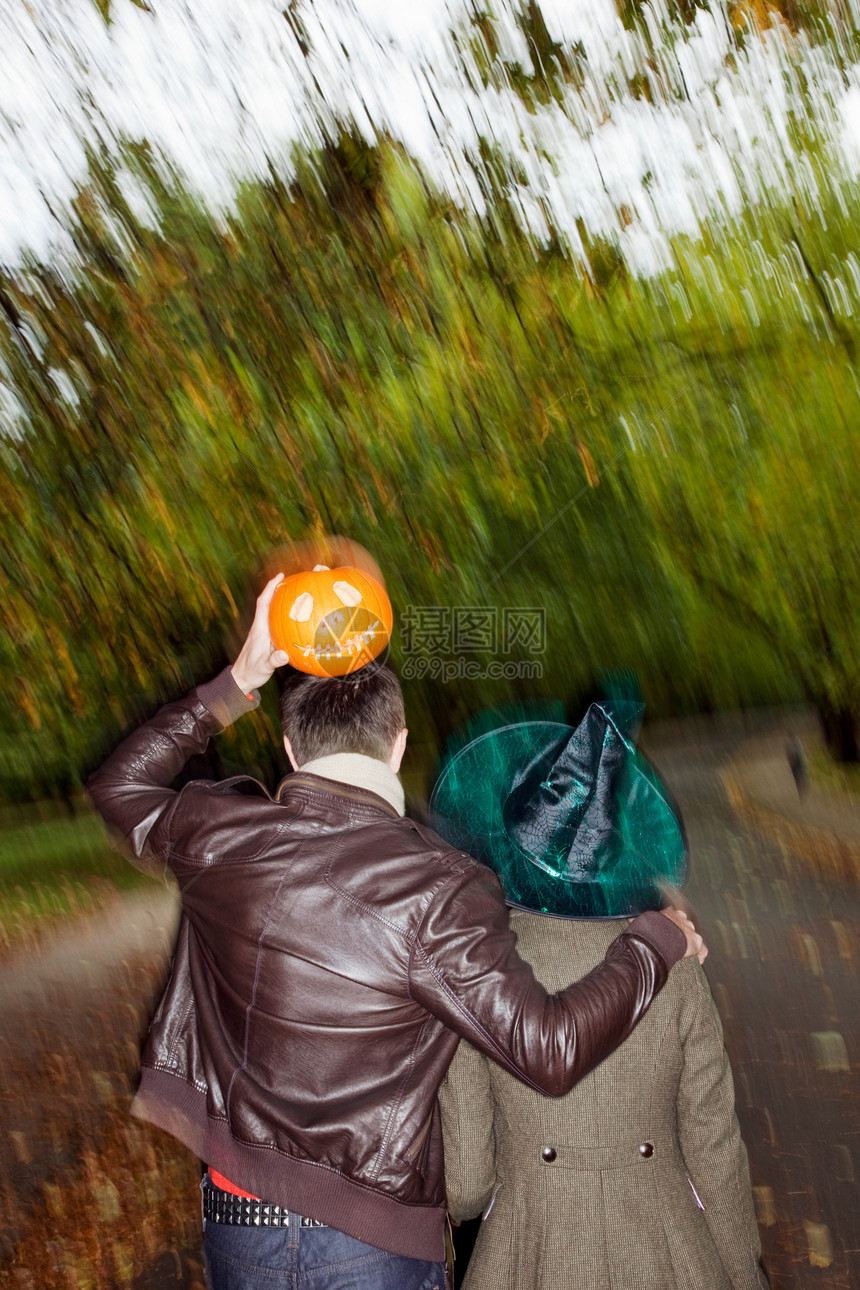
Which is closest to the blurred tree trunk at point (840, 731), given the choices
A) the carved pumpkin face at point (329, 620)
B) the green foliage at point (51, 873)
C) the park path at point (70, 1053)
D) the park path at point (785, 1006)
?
the park path at point (785, 1006)

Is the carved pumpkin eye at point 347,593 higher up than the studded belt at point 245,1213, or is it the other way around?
the carved pumpkin eye at point 347,593

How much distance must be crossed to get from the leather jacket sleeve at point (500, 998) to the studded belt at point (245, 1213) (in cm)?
41

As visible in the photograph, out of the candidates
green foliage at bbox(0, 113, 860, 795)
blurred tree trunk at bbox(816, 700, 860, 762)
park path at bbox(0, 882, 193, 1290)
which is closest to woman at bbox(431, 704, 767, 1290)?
park path at bbox(0, 882, 193, 1290)

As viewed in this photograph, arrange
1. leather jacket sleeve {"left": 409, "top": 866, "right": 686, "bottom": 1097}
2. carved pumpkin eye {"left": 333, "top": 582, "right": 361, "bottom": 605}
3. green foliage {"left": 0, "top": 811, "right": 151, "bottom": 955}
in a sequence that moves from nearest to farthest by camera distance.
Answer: leather jacket sleeve {"left": 409, "top": 866, "right": 686, "bottom": 1097} < carved pumpkin eye {"left": 333, "top": 582, "right": 361, "bottom": 605} < green foliage {"left": 0, "top": 811, "right": 151, "bottom": 955}

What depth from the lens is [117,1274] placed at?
3.47m

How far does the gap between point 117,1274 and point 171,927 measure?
12.5 feet

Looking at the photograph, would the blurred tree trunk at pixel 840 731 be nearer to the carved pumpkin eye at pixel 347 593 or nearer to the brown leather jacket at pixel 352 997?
the carved pumpkin eye at pixel 347 593

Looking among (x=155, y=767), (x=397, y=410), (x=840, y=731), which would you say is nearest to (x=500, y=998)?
(x=155, y=767)

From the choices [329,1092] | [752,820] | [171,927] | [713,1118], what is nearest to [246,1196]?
[329,1092]

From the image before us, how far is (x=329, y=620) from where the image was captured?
6.15ft

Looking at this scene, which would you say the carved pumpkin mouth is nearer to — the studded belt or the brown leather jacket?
the brown leather jacket

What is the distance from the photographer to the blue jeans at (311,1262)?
136 cm

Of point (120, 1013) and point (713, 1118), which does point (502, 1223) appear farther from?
point (120, 1013)

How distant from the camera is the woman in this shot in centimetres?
146
